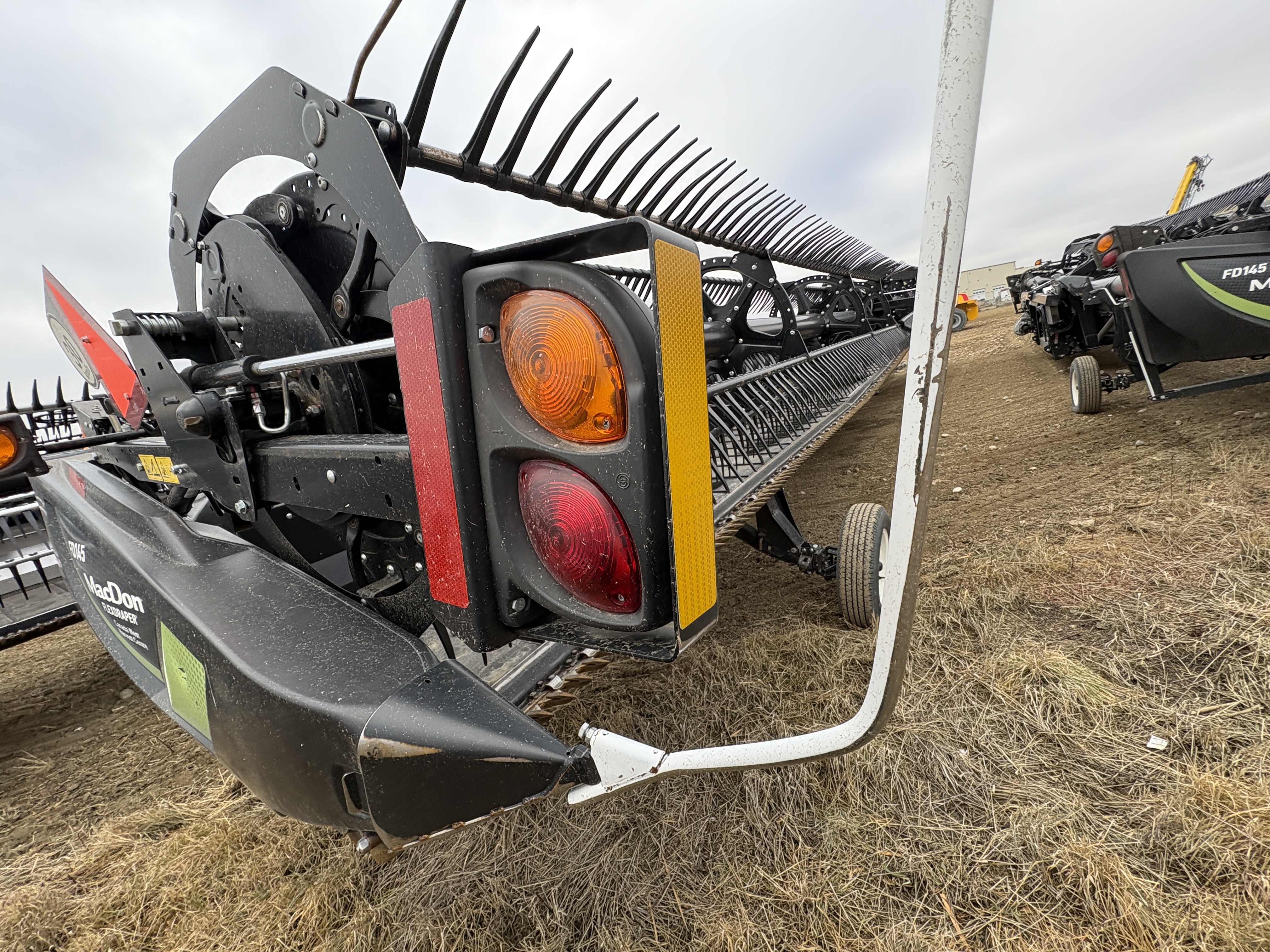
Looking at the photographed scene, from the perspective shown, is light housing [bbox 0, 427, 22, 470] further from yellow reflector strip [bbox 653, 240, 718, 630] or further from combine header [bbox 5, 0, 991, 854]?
yellow reflector strip [bbox 653, 240, 718, 630]

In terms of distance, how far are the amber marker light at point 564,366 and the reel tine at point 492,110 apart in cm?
145

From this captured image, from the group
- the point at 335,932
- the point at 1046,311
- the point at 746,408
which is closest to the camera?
Result: the point at 335,932

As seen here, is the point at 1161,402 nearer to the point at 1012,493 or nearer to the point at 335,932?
the point at 1012,493

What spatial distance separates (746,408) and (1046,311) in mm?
4936

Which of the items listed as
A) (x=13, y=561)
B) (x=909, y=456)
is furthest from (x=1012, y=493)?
(x=13, y=561)

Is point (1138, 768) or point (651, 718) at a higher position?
point (1138, 768)

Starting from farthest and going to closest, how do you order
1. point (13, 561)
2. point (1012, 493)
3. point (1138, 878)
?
1. point (1012, 493)
2. point (13, 561)
3. point (1138, 878)

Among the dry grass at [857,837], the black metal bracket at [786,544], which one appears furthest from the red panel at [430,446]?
the black metal bracket at [786,544]

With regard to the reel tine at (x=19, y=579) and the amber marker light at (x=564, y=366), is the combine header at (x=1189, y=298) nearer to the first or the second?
the amber marker light at (x=564, y=366)

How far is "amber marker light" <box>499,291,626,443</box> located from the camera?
2.70 feet

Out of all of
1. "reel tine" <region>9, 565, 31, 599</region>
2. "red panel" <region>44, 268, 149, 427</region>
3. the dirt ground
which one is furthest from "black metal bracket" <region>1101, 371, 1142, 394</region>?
"reel tine" <region>9, 565, 31, 599</region>

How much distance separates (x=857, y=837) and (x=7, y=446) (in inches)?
97.2

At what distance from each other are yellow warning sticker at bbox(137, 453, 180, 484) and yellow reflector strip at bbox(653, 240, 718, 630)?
4.89ft

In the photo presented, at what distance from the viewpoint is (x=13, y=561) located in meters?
2.46
